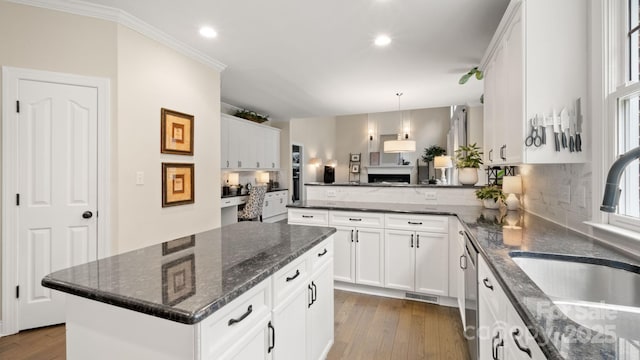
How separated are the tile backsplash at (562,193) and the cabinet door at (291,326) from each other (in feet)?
5.32

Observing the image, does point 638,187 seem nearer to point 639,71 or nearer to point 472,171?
point 639,71

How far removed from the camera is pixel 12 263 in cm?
224

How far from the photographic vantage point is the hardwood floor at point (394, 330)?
204 centimetres

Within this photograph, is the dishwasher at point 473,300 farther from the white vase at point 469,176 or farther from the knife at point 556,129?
the white vase at point 469,176

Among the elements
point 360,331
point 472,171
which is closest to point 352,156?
point 472,171

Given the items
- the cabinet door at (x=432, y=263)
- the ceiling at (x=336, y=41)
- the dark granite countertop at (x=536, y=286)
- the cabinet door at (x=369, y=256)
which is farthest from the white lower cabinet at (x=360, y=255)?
the ceiling at (x=336, y=41)

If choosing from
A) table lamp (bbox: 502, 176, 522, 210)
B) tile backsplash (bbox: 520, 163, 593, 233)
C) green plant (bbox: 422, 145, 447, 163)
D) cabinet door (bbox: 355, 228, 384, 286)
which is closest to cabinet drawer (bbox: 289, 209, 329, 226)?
cabinet door (bbox: 355, 228, 384, 286)

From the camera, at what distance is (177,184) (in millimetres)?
2990

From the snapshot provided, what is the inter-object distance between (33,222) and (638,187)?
385cm

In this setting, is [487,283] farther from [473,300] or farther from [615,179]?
[615,179]

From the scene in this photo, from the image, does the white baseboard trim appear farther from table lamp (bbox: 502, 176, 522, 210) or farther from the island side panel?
the island side panel

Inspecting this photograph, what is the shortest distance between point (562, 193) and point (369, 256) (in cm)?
168

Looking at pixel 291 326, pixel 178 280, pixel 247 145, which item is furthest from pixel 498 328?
pixel 247 145

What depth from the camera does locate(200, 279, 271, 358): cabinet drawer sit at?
2.87 ft
